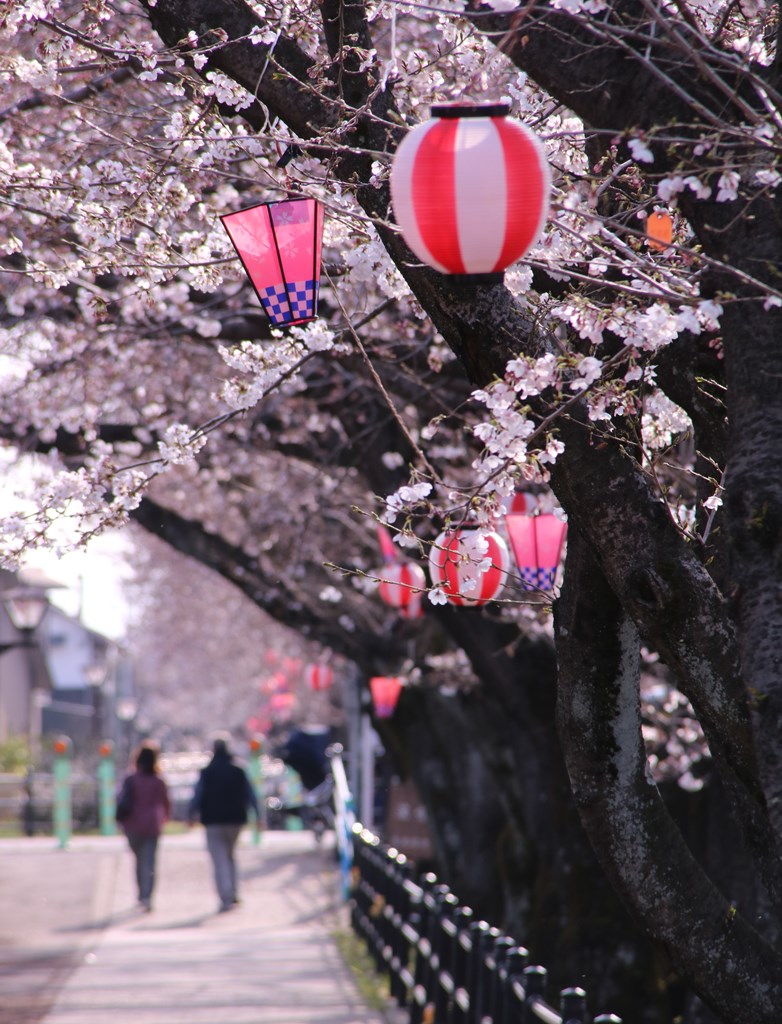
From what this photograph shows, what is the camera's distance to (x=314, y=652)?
24609 millimetres

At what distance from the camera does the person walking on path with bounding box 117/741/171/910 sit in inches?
632

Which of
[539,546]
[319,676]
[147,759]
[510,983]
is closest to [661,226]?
[539,546]

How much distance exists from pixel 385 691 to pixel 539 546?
597cm

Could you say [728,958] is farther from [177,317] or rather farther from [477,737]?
[477,737]

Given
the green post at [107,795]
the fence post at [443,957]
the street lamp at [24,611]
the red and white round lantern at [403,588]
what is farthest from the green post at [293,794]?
the fence post at [443,957]

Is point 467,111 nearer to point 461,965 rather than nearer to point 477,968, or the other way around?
point 477,968

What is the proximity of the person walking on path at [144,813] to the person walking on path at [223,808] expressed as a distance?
0.48 meters

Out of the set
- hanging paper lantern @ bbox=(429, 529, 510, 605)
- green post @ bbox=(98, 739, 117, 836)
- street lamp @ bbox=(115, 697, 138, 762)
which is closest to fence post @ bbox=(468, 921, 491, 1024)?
hanging paper lantern @ bbox=(429, 529, 510, 605)

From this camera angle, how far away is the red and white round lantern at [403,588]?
37.1ft

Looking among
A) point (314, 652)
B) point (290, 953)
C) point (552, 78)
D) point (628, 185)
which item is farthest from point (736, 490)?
point (314, 652)

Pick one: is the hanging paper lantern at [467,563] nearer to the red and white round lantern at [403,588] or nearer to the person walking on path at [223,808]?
the red and white round lantern at [403,588]

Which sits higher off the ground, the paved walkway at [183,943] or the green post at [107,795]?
the green post at [107,795]

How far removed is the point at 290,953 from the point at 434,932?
5.10 m

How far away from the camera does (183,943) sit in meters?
14.0
